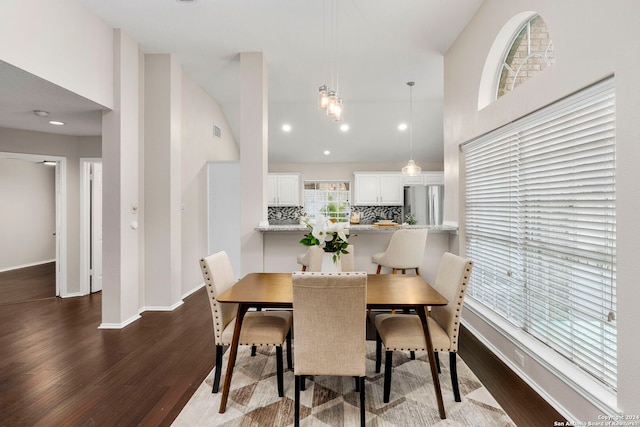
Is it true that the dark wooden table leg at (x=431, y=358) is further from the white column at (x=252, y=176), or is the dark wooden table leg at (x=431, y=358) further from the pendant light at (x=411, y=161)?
the pendant light at (x=411, y=161)

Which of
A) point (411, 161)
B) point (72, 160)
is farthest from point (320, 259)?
point (72, 160)

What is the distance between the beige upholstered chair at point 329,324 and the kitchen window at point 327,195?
5877 millimetres

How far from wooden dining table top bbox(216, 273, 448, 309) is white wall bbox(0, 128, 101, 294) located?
3678 millimetres

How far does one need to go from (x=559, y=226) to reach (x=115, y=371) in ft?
11.0

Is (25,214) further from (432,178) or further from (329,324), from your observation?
(432,178)

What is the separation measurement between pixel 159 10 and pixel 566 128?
11.5 feet

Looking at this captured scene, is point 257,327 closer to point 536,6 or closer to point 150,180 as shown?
point 150,180

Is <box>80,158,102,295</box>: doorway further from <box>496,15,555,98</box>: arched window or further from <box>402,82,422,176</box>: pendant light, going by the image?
<box>496,15,555,98</box>: arched window

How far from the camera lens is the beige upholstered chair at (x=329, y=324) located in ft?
5.32

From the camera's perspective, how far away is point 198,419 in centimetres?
185

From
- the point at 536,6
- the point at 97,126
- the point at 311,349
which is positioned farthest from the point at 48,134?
the point at 536,6

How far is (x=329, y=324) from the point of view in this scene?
66.3 inches

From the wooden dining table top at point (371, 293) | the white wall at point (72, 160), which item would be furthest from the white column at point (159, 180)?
the wooden dining table top at point (371, 293)

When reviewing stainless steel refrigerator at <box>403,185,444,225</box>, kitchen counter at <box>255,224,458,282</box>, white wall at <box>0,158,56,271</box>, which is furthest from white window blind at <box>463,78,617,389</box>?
white wall at <box>0,158,56,271</box>
